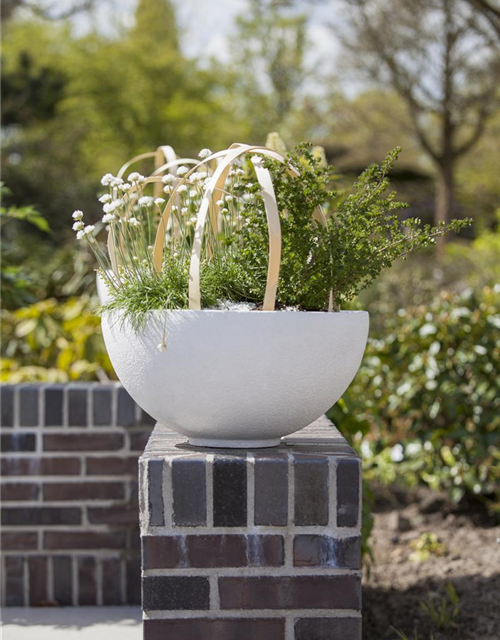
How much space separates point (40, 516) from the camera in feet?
8.27

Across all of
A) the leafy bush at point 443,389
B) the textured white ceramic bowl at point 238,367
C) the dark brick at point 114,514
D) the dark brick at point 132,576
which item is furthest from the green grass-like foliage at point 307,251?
the leafy bush at point 443,389

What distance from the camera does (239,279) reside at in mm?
1784

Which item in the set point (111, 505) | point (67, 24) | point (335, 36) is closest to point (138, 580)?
point (111, 505)

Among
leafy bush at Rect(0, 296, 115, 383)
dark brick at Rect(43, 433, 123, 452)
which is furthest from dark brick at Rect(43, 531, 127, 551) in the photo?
leafy bush at Rect(0, 296, 115, 383)

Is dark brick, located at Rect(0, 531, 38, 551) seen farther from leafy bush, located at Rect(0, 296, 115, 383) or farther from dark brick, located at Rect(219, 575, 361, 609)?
dark brick, located at Rect(219, 575, 361, 609)

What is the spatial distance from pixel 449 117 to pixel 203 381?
11.4 m

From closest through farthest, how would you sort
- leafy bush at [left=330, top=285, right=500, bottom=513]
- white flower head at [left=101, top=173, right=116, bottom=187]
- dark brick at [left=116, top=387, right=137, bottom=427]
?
white flower head at [left=101, top=173, right=116, bottom=187], dark brick at [left=116, top=387, right=137, bottom=427], leafy bush at [left=330, top=285, right=500, bottom=513]

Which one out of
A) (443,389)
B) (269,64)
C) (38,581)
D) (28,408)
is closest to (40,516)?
(38,581)

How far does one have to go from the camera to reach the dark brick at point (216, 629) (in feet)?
5.00

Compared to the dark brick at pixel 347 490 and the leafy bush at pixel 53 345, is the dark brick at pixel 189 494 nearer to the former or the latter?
the dark brick at pixel 347 490

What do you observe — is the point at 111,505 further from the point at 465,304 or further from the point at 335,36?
the point at 335,36

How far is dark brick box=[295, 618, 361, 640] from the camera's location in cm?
154

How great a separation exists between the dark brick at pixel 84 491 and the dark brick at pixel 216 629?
1020 millimetres

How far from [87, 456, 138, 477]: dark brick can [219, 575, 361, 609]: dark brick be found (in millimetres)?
1036
